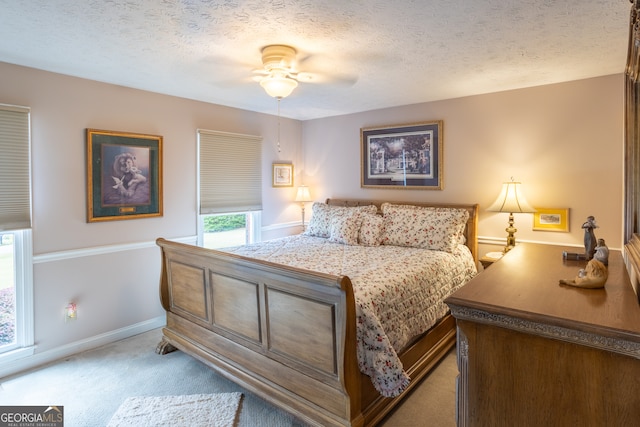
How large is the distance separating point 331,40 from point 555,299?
75.3 inches

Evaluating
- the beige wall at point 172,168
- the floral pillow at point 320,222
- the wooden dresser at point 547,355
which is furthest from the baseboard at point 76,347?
the wooden dresser at point 547,355

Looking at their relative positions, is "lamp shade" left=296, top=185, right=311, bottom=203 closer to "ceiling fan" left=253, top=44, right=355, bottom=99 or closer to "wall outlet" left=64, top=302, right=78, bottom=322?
"ceiling fan" left=253, top=44, right=355, bottom=99

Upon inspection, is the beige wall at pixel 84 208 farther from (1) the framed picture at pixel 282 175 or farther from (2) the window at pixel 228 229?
(1) the framed picture at pixel 282 175

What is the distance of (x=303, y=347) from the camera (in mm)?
2096

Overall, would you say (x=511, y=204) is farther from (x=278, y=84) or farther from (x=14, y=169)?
(x=14, y=169)

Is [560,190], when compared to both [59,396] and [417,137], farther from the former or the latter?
[59,396]

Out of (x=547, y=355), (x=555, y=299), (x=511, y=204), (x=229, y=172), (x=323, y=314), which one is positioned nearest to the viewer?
(x=547, y=355)

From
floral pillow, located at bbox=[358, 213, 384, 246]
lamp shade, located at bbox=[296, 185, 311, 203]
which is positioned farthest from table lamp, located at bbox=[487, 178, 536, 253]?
lamp shade, located at bbox=[296, 185, 311, 203]

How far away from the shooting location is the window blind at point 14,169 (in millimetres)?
2680

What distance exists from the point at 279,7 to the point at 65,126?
2.27 m

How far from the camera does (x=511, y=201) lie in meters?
3.37

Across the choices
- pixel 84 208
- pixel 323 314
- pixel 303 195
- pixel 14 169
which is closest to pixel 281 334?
pixel 323 314

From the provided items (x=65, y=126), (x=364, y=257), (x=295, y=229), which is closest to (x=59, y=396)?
(x=65, y=126)

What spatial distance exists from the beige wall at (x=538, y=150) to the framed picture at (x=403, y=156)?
0.09m
